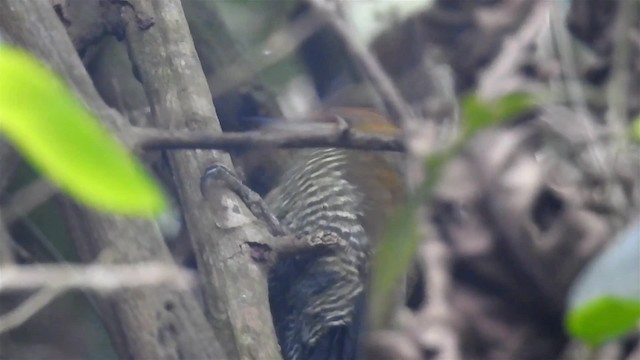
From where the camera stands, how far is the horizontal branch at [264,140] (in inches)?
30.1

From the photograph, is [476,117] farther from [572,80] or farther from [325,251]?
[325,251]

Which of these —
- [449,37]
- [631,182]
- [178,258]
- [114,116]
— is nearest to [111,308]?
[178,258]

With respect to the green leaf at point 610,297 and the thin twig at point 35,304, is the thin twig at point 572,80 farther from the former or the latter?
the thin twig at point 35,304

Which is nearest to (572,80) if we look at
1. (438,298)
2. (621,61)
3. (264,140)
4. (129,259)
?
(621,61)

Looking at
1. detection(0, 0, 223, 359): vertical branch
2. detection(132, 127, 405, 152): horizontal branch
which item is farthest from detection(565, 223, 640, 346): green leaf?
detection(0, 0, 223, 359): vertical branch

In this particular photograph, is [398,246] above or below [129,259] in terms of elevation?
above

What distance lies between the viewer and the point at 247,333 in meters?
0.87

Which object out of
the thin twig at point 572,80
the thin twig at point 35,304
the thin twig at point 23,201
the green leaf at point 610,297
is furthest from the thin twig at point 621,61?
the thin twig at point 23,201

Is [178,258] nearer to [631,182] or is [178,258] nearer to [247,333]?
[247,333]

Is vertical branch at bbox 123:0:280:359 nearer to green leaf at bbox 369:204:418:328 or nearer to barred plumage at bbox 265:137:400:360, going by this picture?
barred plumage at bbox 265:137:400:360

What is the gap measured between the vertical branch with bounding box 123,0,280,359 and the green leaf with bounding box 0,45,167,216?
0.61 m

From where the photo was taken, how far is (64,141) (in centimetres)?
24

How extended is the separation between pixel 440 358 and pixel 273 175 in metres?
0.55

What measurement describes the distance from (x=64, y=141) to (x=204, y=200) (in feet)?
2.22
